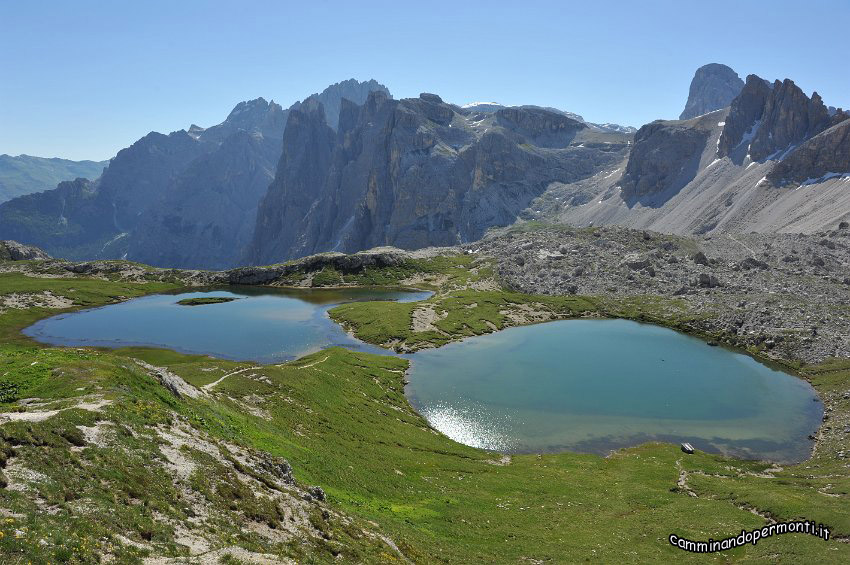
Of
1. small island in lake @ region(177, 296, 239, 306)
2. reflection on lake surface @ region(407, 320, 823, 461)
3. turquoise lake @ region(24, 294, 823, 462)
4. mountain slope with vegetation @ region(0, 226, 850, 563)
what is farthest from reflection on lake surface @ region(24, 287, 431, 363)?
reflection on lake surface @ region(407, 320, 823, 461)

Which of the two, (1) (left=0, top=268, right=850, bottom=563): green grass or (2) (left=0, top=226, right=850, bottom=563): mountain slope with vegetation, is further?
(1) (left=0, top=268, right=850, bottom=563): green grass

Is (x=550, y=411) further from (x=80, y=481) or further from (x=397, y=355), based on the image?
(x=80, y=481)

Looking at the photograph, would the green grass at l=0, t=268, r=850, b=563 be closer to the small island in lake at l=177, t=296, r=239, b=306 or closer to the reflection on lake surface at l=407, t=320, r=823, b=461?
the reflection on lake surface at l=407, t=320, r=823, b=461

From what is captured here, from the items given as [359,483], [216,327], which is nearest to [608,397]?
[359,483]

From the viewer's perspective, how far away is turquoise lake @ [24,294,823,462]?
69.1 meters

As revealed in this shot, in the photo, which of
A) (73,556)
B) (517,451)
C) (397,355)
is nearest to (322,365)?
(397,355)

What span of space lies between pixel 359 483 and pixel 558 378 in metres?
56.8

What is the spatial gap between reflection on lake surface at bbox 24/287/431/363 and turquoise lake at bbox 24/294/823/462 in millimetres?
391

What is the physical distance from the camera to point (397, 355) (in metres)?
108

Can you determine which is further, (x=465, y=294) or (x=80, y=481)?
(x=465, y=294)

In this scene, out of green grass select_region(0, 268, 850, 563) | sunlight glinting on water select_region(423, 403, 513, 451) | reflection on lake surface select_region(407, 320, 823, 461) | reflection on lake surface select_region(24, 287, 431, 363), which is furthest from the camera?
reflection on lake surface select_region(24, 287, 431, 363)

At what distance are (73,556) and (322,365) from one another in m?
69.8

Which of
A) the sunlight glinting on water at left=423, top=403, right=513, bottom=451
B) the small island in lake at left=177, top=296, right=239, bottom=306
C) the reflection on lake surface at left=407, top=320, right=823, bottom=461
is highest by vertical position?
the small island in lake at left=177, top=296, right=239, bottom=306

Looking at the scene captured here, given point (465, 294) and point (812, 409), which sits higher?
point (465, 294)
